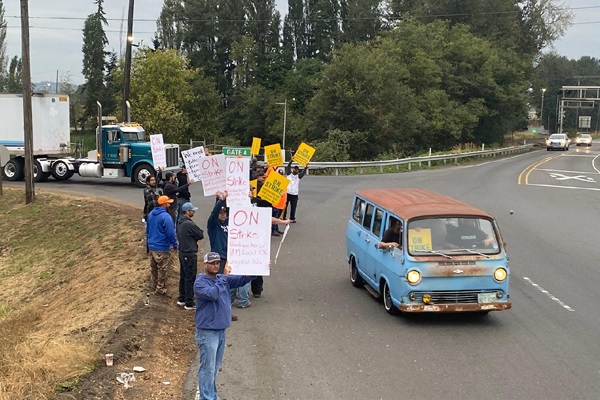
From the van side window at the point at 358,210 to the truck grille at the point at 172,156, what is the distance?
56.5 ft

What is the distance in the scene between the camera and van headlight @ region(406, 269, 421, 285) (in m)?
9.33

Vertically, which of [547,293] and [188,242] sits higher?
[188,242]

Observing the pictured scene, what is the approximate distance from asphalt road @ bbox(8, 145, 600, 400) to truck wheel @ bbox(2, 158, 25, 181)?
1965 centimetres

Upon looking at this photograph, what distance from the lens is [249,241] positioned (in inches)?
306

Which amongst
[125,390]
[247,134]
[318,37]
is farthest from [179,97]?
[125,390]

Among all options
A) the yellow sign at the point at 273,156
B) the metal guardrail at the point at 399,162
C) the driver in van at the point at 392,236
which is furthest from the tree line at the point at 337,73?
the driver in van at the point at 392,236

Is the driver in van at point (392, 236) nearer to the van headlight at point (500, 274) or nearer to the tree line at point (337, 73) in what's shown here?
the van headlight at point (500, 274)

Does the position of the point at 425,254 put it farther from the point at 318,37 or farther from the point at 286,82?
the point at 318,37

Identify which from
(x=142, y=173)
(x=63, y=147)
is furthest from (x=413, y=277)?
(x=63, y=147)

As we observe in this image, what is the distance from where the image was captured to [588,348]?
873 cm

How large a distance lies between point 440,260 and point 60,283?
10.5 m

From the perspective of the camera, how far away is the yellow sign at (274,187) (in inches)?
481

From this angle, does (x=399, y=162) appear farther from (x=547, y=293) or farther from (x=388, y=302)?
(x=388, y=302)

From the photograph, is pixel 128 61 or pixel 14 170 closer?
pixel 14 170
